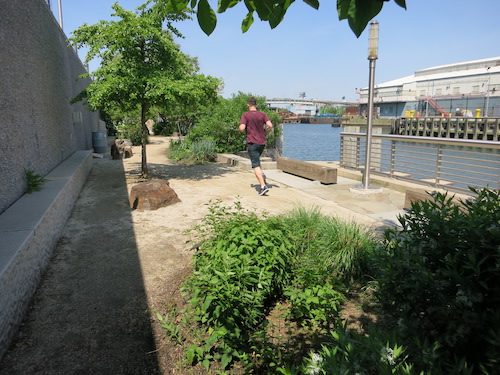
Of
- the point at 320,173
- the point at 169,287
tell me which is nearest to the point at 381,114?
the point at 320,173

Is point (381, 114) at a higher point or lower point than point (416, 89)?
lower

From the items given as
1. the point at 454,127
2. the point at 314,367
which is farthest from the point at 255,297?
the point at 454,127

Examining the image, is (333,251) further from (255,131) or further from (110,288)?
(255,131)

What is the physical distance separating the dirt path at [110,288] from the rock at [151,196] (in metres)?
0.17

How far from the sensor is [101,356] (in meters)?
2.59

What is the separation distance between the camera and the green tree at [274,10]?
1.52 m

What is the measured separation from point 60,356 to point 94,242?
240cm

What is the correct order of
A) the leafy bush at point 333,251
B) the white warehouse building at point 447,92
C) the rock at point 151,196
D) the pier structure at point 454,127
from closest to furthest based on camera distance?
the leafy bush at point 333,251 → the rock at point 151,196 → the pier structure at point 454,127 → the white warehouse building at point 447,92

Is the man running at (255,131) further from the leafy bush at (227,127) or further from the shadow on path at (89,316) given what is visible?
the leafy bush at (227,127)

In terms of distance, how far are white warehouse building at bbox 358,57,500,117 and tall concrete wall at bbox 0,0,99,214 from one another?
6081 cm

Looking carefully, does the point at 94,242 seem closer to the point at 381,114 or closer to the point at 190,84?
the point at 190,84

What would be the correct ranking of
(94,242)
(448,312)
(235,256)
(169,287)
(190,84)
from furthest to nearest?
1. (190,84)
2. (94,242)
3. (169,287)
4. (235,256)
5. (448,312)

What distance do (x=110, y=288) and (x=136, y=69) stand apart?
6.17m

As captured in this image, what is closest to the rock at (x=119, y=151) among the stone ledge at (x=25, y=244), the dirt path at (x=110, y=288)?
the dirt path at (x=110, y=288)
